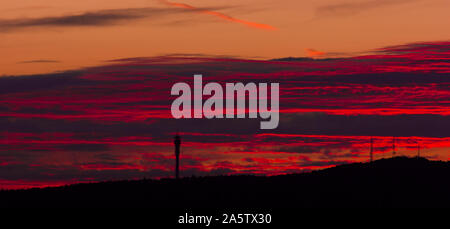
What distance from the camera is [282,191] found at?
148 metres

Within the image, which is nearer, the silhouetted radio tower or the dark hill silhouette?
the dark hill silhouette

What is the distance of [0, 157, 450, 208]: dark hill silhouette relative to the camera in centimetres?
13738

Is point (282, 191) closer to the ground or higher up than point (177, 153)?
closer to the ground

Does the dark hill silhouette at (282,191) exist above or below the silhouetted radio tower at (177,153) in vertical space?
below

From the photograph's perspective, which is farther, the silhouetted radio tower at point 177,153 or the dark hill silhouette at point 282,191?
the silhouetted radio tower at point 177,153

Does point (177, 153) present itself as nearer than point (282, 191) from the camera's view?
No

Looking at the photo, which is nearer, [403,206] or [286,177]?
[403,206]

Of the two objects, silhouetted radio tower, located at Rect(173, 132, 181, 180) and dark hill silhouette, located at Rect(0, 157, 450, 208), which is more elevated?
silhouetted radio tower, located at Rect(173, 132, 181, 180)

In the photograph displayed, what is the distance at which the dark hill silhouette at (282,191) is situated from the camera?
451 ft
